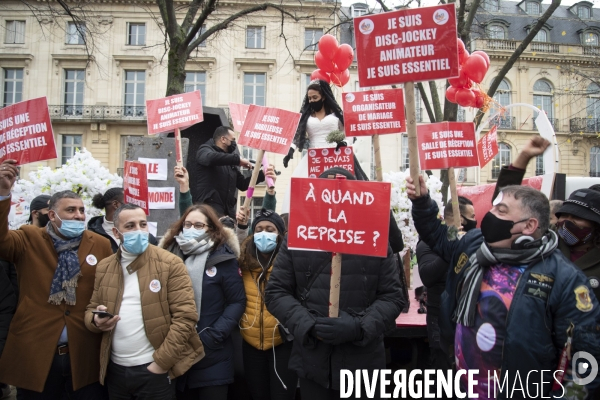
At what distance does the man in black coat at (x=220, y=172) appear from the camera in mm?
5367

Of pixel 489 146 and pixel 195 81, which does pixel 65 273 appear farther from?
pixel 195 81

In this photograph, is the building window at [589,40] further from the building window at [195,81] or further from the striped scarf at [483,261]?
the striped scarf at [483,261]

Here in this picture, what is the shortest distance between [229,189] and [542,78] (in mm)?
32103

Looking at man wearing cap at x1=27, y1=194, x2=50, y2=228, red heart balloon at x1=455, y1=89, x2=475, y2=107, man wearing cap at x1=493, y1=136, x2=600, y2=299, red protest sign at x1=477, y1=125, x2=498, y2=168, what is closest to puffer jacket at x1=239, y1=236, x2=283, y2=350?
man wearing cap at x1=493, y1=136, x2=600, y2=299

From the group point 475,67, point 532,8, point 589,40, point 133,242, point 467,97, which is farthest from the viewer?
point 532,8

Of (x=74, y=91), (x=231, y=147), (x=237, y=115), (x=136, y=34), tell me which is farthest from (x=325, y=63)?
(x=74, y=91)

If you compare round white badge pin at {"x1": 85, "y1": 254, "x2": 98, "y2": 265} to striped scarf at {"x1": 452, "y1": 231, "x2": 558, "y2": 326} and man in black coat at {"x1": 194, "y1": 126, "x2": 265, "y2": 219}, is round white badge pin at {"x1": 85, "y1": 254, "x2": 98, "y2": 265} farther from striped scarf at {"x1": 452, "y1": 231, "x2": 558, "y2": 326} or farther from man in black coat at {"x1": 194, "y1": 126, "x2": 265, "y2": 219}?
striped scarf at {"x1": 452, "y1": 231, "x2": 558, "y2": 326}

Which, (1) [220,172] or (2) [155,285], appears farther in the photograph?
(1) [220,172]

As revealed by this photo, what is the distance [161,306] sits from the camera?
3.19 m

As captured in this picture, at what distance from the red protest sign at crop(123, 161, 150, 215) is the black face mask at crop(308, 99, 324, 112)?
6.62 ft

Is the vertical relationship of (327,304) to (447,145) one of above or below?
below

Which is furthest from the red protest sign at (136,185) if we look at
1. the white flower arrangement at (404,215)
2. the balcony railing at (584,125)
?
the balcony railing at (584,125)

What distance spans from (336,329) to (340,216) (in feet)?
2.20

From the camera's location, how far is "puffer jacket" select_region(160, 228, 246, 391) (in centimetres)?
334
